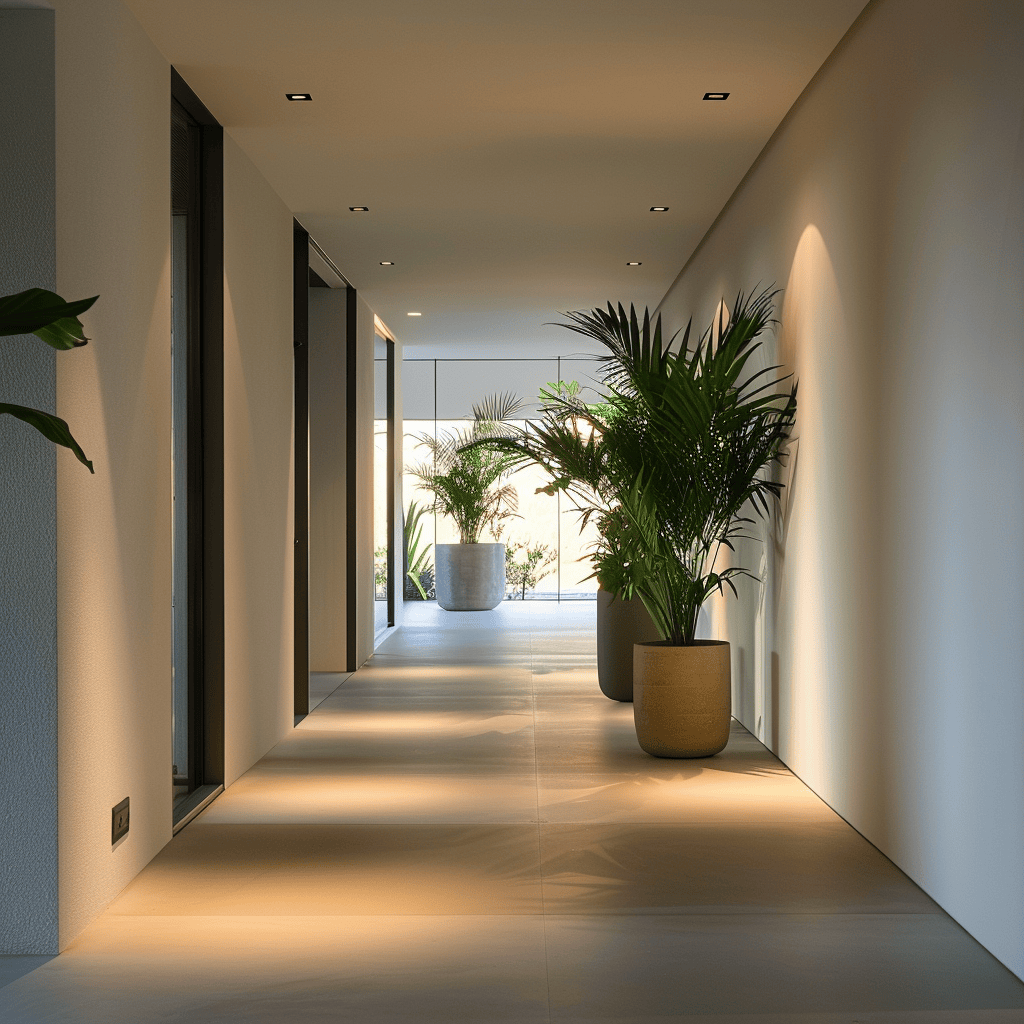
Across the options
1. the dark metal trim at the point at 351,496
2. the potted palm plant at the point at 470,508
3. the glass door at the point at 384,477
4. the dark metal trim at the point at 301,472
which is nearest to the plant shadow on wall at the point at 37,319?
the dark metal trim at the point at 301,472

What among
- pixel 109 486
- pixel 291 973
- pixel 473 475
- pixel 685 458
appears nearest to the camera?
pixel 291 973

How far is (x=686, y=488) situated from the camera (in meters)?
5.19

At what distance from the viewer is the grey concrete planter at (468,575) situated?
13.2 m

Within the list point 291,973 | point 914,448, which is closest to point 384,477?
point 914,448

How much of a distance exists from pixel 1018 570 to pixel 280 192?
4.40 m

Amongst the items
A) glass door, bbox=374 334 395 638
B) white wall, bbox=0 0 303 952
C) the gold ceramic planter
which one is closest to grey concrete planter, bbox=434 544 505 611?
glass door, bbox=374 334 395 638

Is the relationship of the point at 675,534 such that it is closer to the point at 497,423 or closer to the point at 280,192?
the point at 280,192

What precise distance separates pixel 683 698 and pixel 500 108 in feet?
8.70

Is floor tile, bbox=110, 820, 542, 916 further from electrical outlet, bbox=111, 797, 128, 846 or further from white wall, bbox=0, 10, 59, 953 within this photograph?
white wall, bbox=0, 10, 59, 953

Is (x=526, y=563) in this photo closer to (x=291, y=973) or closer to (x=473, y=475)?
(x=473, y=475)

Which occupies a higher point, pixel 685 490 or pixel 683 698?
pixel 685 490

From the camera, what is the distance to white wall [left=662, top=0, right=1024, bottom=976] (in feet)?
9.09

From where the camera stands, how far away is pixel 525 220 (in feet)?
21.5

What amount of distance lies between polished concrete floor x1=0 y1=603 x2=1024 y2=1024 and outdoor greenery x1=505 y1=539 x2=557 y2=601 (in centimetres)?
886
